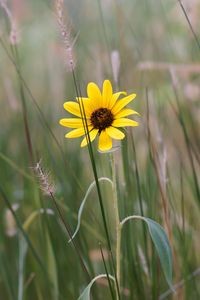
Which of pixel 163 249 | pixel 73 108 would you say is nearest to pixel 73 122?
pixel 73 108

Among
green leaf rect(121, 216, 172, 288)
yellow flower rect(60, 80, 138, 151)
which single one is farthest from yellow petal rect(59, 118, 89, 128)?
green leaf rect(121, 216, 172, 288)

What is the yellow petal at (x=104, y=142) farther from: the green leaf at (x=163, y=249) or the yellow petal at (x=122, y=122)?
the green leaf at (x=163, y=249)

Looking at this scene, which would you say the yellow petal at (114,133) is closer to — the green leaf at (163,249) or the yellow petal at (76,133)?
the yellow petal at (76,133)

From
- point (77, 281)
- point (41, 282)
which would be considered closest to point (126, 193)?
point (77, 281)

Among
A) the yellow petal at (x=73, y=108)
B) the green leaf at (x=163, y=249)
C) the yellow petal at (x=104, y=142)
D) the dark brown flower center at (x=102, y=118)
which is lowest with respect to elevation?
the green leaf at (x=163, y=249)

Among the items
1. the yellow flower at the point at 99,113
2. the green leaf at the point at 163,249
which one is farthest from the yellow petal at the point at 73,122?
the green leaf at the point at 163,249

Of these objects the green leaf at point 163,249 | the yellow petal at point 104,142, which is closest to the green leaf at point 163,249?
the green leaf at point 163,249

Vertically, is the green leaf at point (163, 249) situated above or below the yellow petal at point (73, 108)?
below
